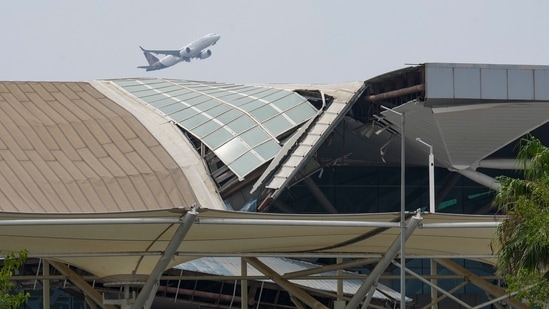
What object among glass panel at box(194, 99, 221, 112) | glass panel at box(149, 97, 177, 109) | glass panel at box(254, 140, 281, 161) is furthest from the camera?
glass panel at box(149, 97, 177, 109)

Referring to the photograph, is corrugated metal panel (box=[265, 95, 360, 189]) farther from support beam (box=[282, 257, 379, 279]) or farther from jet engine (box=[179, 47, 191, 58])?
jet engine (box=[179, 47, 191, 58])

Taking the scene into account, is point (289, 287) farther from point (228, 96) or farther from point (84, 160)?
point (228, 96)

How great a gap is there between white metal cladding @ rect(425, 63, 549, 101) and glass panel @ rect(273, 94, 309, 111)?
7.92 metres

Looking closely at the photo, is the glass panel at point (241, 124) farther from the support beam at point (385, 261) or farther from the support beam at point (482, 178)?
the support beam at point (385, 261)

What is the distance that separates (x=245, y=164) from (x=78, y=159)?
19.8 feet

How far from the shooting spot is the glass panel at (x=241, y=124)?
2375 inches

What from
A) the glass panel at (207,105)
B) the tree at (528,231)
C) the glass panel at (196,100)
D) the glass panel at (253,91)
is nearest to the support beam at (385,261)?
the tree at (528,231)

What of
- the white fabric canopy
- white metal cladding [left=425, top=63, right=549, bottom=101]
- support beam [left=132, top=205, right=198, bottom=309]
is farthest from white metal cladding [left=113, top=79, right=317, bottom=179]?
support beam [left=132, top=205, right=198, bottom=309]

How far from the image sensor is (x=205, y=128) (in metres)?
60.8

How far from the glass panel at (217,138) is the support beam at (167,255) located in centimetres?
1565

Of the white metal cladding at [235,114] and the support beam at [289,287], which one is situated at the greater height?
the white metal cladding at [235,114]

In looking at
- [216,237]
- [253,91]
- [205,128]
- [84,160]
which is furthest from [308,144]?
[216,237]

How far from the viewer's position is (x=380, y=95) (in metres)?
58.6

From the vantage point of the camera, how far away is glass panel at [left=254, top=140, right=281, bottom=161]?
58.2 m
